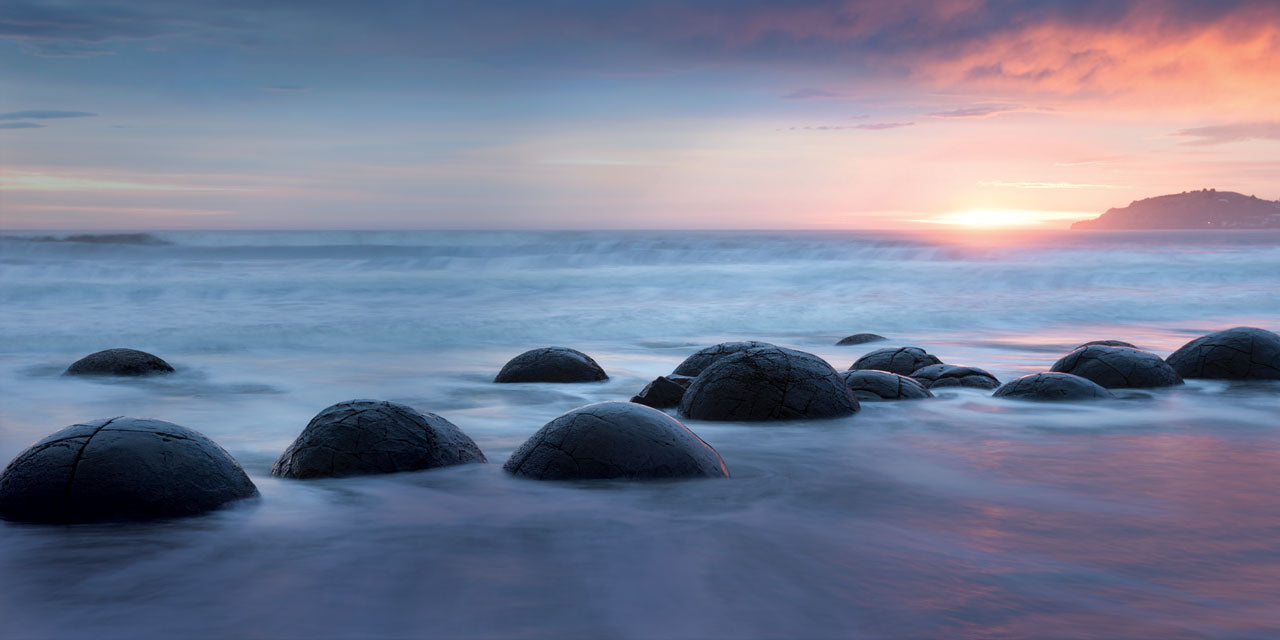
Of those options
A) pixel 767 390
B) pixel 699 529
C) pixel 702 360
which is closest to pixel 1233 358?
pixel 702 360

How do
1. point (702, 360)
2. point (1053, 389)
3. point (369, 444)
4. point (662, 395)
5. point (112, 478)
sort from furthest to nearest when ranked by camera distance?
point (702, 360) < point (1053, 389) < point (662, 395) < point (369, 444) < point (112, 478)

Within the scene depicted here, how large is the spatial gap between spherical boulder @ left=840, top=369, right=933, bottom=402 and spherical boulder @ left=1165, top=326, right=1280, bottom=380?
12.7ft

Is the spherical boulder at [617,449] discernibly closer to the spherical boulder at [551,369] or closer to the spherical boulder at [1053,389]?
the spherical boulder at [1053,389]

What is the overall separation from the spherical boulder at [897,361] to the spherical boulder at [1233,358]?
2883 millimetres

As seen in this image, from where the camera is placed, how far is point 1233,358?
1089cm

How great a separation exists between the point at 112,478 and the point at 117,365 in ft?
26.6

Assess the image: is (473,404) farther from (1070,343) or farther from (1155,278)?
(1155,278)

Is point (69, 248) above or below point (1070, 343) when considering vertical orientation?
above

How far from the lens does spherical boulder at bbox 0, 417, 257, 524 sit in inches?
186

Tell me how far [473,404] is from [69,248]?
37.1m

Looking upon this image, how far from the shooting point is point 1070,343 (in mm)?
17594

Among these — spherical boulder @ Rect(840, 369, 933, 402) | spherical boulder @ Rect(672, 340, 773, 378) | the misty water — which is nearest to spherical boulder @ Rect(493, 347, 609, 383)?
the misty water

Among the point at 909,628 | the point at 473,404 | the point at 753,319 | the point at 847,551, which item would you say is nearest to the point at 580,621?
the point at 909,628

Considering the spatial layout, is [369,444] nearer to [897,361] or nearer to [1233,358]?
[897,361]
